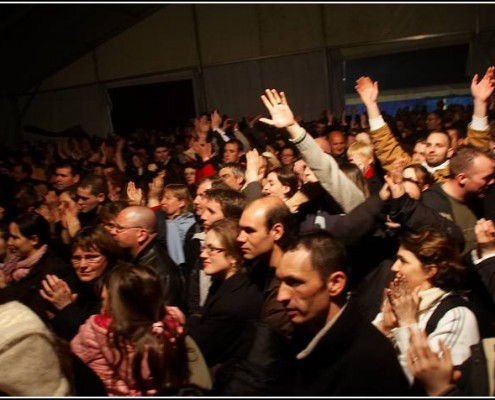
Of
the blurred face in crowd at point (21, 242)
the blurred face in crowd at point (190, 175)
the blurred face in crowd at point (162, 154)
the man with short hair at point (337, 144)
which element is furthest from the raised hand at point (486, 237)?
the blurred face in crowd at point (162, 154)

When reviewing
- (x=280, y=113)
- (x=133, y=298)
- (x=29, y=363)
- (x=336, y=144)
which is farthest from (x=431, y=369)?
(x=336, y=144)

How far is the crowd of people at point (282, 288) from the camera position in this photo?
5.35 ft

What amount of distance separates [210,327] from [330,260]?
0.68 metres

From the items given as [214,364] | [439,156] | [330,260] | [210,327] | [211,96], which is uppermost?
[211,96]

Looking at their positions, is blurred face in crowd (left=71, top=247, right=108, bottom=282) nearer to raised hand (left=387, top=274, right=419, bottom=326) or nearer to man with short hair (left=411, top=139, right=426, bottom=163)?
raised hand (left=387, top=274, right=419, bottom=326)

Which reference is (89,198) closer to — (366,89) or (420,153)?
(366,89)

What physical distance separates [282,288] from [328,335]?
0.34m

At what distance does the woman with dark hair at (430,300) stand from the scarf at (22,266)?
2.39m

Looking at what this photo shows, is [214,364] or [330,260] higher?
[330,260]

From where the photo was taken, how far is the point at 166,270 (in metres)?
2.88

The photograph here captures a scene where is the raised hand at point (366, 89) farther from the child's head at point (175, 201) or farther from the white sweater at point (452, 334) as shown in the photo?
the white sweater at point (452, 334)

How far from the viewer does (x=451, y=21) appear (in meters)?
10.1

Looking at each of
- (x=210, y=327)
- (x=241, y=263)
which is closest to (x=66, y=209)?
(x=241, y=263)

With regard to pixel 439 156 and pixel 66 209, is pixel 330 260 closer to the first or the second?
pixel 439 156
